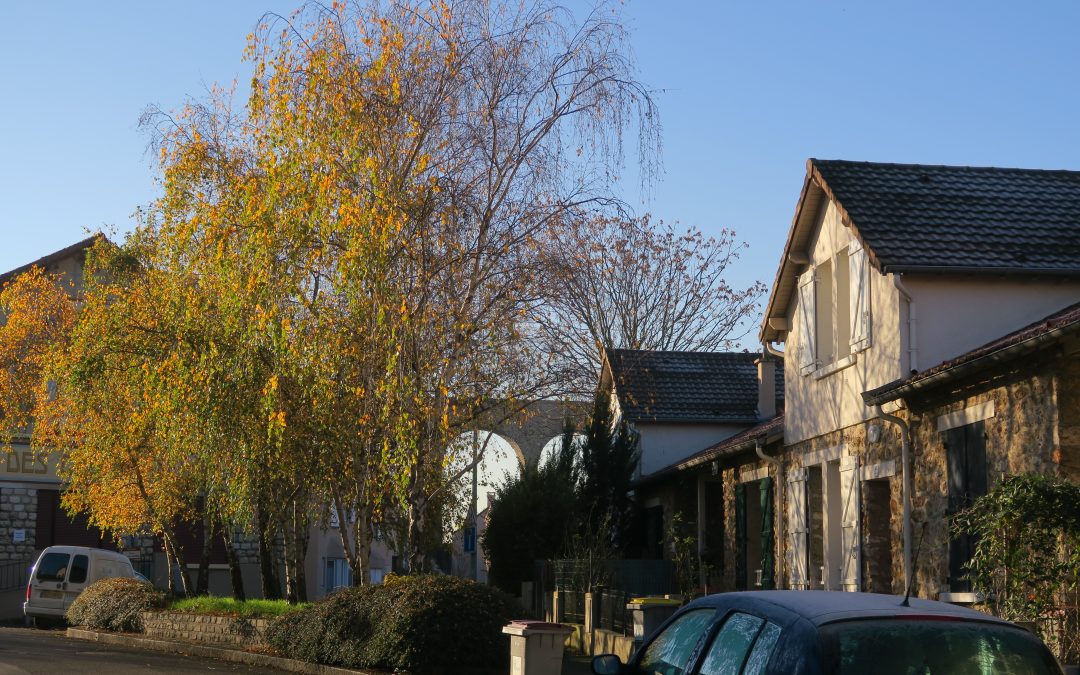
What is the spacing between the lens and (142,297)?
22.2 m

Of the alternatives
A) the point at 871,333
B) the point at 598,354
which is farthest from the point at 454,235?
the point at 598,354

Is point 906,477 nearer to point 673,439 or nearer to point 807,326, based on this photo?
point 807,326

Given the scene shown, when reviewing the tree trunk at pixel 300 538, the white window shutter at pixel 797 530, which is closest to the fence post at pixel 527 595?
the tree trunk at pixel 300 538

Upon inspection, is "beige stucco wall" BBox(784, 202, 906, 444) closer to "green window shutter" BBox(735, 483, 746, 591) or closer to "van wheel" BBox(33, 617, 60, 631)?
"green window shutter" BBox(735, 483, 746, 591)

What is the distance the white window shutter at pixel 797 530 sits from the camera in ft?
59.9

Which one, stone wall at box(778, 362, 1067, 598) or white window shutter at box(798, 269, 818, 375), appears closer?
stone wall at box(778, 362, 1067, 598)

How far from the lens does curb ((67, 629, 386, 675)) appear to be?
55.5 feet

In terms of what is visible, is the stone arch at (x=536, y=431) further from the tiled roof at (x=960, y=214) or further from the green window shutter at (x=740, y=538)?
the tiled roof at (x=960, y=214)

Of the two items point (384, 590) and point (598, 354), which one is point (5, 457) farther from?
point (384, 590)

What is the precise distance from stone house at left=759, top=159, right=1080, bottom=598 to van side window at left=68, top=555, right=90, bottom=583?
57.5 ft

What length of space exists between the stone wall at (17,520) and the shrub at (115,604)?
12.4m

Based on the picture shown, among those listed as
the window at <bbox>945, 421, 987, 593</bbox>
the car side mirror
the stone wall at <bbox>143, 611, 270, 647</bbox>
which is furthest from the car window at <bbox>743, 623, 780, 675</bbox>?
the stone wall at <bbox>143, 611, 270, 647</bbox>

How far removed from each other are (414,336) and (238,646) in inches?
242

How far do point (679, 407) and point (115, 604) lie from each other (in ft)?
42.2
